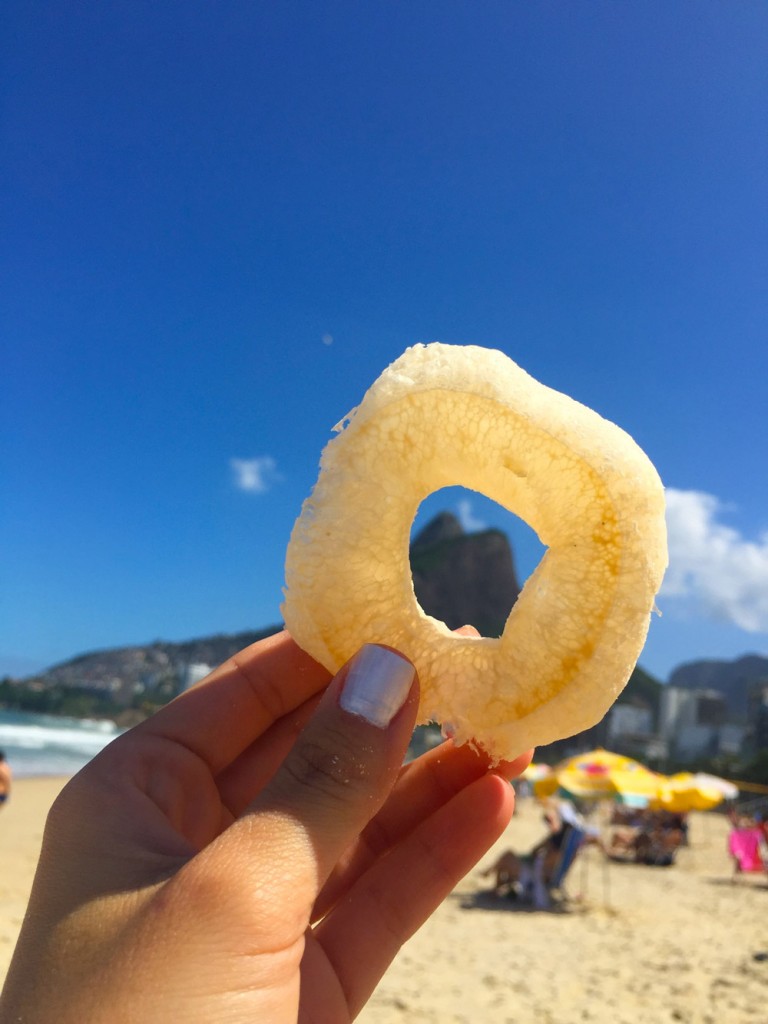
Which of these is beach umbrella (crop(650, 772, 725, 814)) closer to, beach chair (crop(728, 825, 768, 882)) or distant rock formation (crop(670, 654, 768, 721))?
beach chair (crop(728, 825, 768, 882))

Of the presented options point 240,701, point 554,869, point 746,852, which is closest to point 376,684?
point 240,701

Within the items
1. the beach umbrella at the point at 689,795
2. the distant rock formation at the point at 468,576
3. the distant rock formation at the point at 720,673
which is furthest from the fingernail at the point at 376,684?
the distant rock formation at the point at 720,673

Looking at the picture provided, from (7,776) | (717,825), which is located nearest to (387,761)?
(7,776)

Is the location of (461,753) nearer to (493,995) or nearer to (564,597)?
(564,597)

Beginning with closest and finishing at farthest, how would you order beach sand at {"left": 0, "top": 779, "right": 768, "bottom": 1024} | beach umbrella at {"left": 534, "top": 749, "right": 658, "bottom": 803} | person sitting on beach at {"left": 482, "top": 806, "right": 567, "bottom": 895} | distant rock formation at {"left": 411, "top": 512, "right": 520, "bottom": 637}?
beach sand at {"left": 0, "top": 779, "right": 768, "bottom": 1024}
person sitting on beach at {"left": 482, "top": 806, "right": 567, "bottom": 895}
beach umbrella at {"left": 534, "top": 749, "right": 658, "bottom": 803}
distant rock formation at {"left": 411, "top": 512, "right": 520, "bottom": 637}

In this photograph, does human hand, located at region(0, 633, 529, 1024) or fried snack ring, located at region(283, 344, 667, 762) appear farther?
fried snack ring, located at region(283, 344, 667, 762)

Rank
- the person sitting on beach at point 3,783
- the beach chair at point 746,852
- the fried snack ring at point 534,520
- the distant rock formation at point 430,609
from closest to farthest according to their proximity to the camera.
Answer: the fried snack ring at point 534,520, the person sitting on beach at point 3,783, the beach chair at point 746,852, the distant rock formation at point 430,609

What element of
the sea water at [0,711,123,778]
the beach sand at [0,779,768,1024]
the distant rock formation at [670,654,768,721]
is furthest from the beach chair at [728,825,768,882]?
the distant rock formation at [670,654,768,721]

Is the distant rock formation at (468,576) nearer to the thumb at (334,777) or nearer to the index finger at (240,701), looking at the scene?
the index finger at (240,701)
